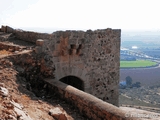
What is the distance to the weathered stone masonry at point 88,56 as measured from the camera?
312 inches

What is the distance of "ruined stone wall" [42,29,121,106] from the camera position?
7.96 metres

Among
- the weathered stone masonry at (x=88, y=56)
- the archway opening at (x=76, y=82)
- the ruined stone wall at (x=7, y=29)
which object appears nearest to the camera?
the weathered stone masonry at (x=88, y=56)

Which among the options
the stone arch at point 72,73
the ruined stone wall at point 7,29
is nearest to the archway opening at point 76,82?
the stone arch at point 72,73

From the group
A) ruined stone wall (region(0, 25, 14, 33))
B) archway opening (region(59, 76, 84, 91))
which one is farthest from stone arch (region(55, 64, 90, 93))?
ruined stone wall (region(0, 25, 14, 33))

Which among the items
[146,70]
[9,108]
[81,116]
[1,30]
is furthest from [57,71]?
[146,70]

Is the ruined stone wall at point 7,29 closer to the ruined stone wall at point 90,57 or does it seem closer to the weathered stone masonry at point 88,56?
the weathered stone masonry at point 88,56

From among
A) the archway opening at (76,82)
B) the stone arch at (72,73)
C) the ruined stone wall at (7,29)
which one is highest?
the ruined stone wall at (7,29)

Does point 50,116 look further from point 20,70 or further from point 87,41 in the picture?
point 87,41

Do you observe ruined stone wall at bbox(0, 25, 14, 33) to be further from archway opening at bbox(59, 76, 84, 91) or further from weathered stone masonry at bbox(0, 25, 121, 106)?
archway opening at bbox(59, 76, 84, 91)

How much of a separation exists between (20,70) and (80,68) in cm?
233

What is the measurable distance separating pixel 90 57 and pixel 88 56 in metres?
0.10

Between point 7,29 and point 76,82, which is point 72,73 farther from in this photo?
point 7,29

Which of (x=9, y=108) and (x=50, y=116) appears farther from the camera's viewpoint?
(x=50, y=116)

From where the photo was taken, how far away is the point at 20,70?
6922 mm
